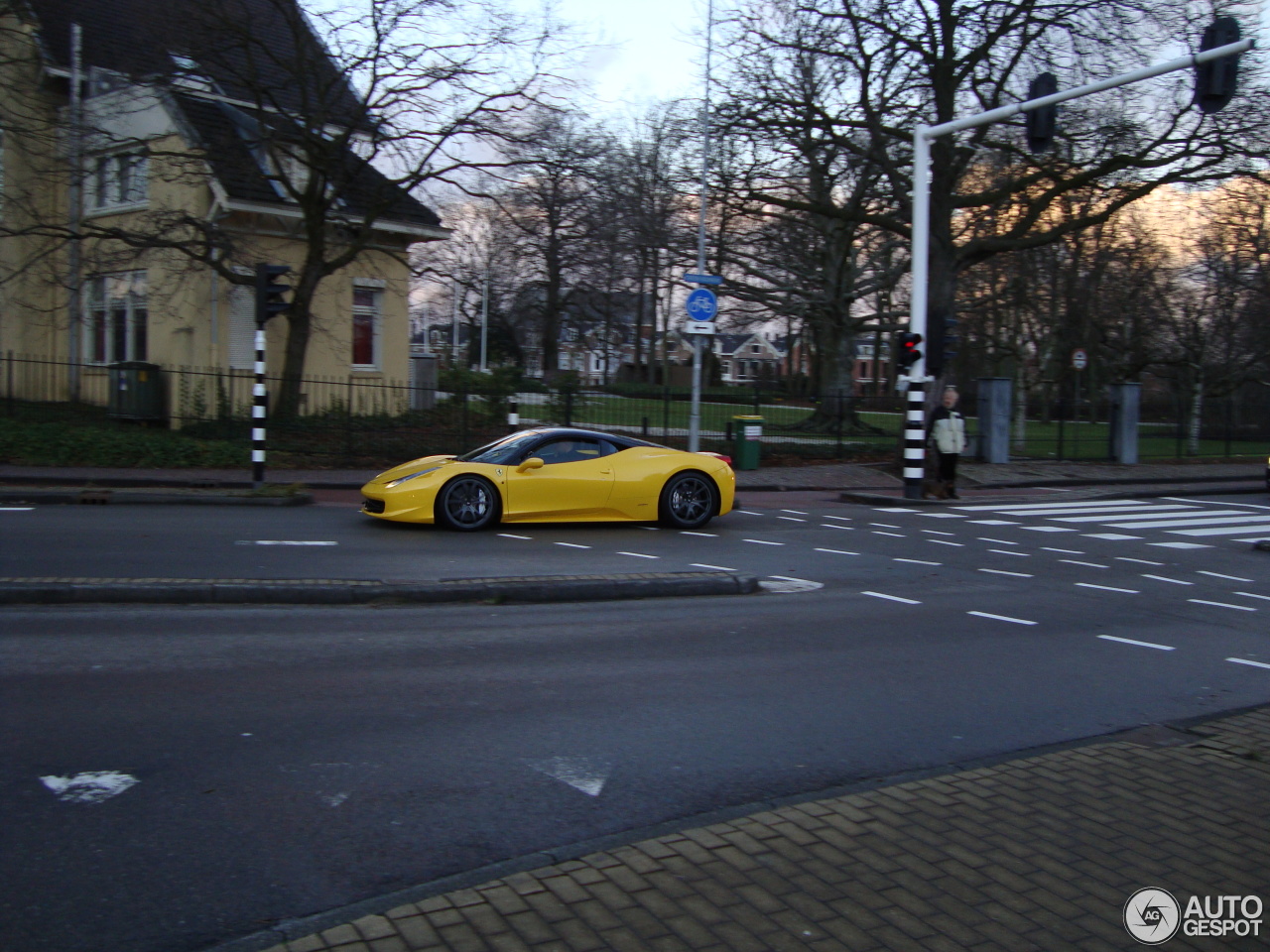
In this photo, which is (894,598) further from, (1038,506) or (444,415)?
(444,415)

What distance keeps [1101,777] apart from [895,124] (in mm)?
20737

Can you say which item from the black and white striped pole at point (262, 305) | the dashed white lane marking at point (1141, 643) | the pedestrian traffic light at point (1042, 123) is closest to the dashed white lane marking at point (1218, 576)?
the dashed white lane marking at point (1141, 643)

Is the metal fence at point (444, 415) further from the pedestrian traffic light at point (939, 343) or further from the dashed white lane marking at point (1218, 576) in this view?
the dashed white lane marking at point (1218, 576)

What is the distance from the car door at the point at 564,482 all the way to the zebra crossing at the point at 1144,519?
609 centimetres

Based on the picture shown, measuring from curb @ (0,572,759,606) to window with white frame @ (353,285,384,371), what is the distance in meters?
18.9

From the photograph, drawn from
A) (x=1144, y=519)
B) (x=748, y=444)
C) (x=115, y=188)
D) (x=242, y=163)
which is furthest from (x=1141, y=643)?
(x=115, y=188)

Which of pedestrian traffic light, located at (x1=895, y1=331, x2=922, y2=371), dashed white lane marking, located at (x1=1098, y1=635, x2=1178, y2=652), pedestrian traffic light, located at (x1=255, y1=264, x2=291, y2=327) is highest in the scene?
pedestrian traffic light, located at (x1=255, y1=264, x2=291, y2=327)

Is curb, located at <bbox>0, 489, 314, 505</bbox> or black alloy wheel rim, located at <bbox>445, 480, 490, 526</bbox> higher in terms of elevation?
black alloy wheel rim, located at <bbox>445, 480, 490, 526</bbox>

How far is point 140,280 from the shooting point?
82.5 feet

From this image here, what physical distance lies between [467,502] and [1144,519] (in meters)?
10.9

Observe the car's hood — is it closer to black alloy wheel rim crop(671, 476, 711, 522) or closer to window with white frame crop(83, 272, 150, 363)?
black alloy wheel rim crop(671, 476, 711, 522)

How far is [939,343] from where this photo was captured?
18.0m

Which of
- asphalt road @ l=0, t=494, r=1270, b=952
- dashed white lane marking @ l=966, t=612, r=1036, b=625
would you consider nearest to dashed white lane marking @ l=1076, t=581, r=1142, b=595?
asphalt road @ l=0, t=494, r=1270, b=952

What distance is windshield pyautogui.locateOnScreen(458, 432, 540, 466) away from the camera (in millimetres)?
12562
